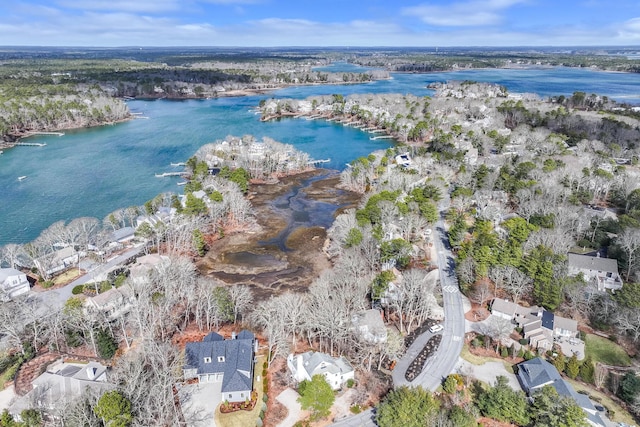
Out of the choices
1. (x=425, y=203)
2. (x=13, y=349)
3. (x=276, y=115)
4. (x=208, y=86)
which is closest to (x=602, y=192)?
(x=425, y=203)

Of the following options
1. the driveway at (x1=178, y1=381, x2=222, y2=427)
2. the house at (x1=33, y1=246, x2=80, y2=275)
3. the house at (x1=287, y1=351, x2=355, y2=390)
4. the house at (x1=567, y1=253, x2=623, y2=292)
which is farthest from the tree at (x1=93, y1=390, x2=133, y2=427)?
the house at (x1=567, y1=253, x2=623, y2=292)

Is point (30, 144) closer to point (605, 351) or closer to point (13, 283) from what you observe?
point (13, 283)

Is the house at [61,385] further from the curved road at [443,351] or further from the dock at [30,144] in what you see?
the dock at [30,144]

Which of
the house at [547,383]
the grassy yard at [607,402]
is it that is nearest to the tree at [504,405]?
the house at [547,383]

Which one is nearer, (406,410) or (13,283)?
(406,410)

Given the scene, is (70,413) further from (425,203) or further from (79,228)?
(425,203)

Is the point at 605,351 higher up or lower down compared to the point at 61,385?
lower down

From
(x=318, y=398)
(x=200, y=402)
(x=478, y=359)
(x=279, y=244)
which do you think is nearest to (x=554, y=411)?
(x=478, y=359)
